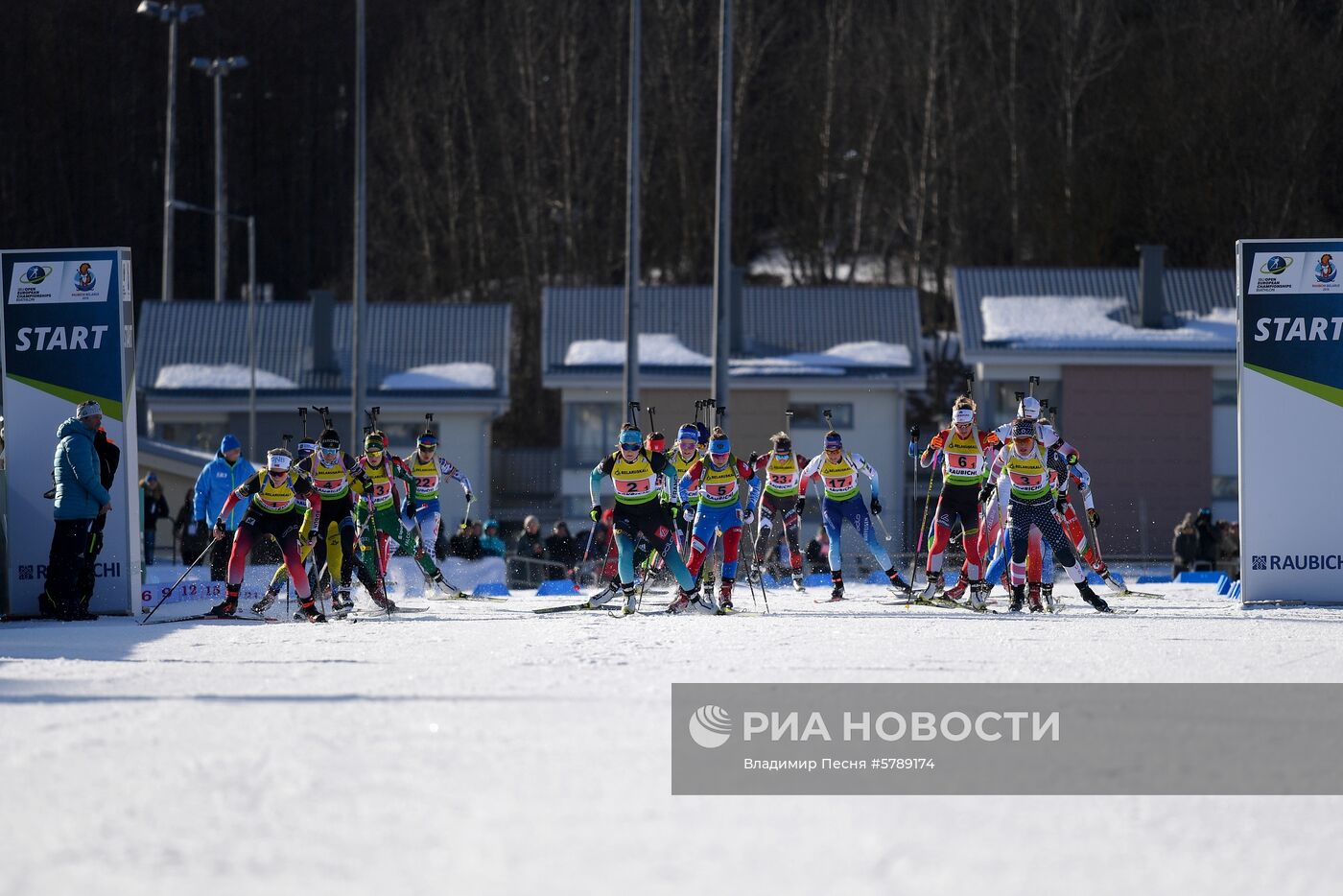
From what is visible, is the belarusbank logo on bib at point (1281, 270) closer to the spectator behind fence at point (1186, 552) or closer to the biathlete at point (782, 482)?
the biathlete at point (782, 482)

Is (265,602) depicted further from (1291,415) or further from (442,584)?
(1291,415)

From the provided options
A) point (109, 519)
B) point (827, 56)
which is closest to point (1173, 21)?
point (827, 56)

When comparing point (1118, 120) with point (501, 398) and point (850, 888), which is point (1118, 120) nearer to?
point (501, 398)

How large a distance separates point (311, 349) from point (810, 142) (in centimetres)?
1908

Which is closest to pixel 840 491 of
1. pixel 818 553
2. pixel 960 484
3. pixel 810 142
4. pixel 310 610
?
pixel 960 484

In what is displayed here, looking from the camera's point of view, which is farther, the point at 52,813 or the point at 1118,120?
the point at 1118,120

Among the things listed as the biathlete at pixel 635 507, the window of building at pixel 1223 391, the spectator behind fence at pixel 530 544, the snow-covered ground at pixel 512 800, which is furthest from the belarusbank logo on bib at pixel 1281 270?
the window of building at pixel 1223 391

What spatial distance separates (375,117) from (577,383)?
78.7 feet

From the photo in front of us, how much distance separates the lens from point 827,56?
2079 inches

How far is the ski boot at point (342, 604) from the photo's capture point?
15.9 metres

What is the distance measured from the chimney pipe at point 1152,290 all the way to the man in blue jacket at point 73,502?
25.9 meters

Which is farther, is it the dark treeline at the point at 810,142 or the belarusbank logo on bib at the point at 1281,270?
the dark treeline at the point at 810,142

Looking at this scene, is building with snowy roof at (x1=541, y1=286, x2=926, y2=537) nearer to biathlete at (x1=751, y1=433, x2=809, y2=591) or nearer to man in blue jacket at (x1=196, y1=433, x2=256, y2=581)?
biathlete at (x1=751, y1=433, x2=809, y2=591)

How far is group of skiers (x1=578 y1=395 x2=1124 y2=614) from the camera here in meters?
15.8
